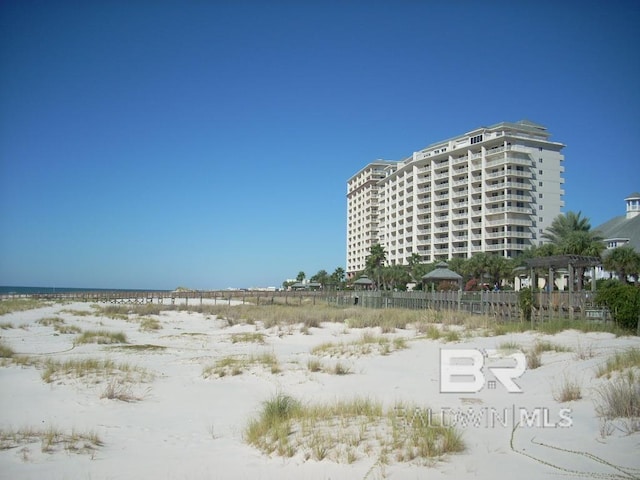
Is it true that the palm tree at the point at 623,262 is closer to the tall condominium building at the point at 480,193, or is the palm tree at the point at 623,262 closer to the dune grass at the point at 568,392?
the dune grass at the point at 568,392

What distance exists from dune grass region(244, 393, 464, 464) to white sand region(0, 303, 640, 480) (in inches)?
5.8

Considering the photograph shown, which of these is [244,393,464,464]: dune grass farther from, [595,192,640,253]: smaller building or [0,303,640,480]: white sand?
[595,192,640,253]: smaller building

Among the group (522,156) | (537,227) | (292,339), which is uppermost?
(522,156)

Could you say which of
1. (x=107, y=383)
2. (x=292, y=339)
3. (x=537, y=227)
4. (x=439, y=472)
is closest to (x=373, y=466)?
(x=439, y=472)

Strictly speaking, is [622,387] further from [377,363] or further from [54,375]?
[54,375]

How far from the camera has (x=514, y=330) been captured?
689 inches

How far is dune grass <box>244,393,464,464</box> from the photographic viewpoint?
6.02m

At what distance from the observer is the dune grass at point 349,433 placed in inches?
237

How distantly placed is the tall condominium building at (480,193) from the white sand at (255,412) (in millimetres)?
65928

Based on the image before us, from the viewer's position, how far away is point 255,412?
9094mm

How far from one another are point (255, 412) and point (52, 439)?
3.39m

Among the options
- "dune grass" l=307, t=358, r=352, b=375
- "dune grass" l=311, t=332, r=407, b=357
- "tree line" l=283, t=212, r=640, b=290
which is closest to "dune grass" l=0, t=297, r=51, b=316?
"dune grass" l=311, t=332, r=407, b=357

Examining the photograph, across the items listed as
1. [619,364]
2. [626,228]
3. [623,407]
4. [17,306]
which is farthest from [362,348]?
[626,228]

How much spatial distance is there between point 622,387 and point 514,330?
10586mm
